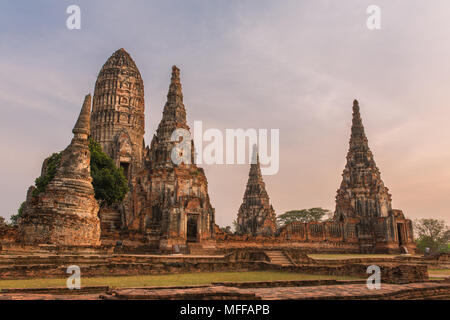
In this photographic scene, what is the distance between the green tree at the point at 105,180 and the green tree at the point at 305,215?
47.1m

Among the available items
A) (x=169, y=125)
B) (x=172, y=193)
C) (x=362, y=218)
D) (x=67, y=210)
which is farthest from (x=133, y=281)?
(x=362, y=218)

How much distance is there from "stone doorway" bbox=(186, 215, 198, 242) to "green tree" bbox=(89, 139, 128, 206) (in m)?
6.56

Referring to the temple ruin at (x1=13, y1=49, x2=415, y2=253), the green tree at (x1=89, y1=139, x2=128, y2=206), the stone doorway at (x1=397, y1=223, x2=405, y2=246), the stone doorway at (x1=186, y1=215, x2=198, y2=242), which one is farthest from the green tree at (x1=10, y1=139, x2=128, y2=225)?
the stone doorway at (x1=397, y1=223, x2=405, y2=246)

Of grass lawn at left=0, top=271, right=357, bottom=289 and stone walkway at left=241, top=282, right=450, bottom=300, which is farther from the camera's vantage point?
grass lawn at left=0, top=271, right=357, bottom=289

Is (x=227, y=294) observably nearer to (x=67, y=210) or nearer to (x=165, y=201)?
(x=67, y=210)

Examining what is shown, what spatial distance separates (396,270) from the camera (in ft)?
33.9

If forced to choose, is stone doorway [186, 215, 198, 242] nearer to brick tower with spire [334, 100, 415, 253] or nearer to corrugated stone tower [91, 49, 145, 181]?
corrugated stone tower [91, 49, 145, 181]

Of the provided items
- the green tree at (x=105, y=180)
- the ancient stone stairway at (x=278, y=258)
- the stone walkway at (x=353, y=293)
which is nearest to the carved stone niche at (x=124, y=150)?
the green tree at (x=105, y=180)

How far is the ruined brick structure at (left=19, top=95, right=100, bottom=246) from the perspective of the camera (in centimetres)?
1716

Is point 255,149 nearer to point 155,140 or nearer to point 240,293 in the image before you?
point 155,140

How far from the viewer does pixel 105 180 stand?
1211 inches

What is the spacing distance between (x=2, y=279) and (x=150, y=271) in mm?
4675

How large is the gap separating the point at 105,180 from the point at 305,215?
52.4 m
